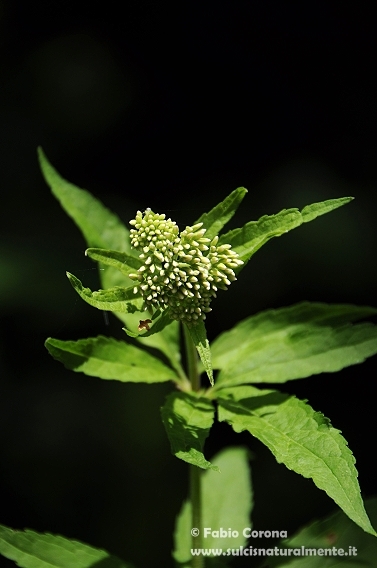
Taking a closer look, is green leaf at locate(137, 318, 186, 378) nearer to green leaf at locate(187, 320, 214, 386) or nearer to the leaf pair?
the leaf pair

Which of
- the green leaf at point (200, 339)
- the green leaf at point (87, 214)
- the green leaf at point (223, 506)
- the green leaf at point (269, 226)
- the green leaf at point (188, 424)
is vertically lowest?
the green leaf at point (223, 506)

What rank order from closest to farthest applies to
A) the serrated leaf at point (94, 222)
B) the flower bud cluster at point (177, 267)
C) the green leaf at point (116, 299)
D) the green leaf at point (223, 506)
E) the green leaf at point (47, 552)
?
the green leaf at point (116, 299), the flower bud cluster at point (177, 267), the green leaf at point (47, 552), the serrated leaf at point (94, 222), the green leaf at point (223, 506)

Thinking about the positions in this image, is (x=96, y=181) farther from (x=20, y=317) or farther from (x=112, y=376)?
(x=112, y=376)

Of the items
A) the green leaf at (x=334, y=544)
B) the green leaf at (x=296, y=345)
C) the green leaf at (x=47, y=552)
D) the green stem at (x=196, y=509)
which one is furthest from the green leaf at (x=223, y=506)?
the green leaf at (x=296, y=345)

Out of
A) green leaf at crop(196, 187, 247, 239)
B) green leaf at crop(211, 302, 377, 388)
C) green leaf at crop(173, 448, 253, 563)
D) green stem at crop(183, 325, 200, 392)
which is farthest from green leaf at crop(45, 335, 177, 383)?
green leaf at crop(173, 448, 253, 563)

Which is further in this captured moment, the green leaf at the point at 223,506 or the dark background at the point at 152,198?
the dark background at the point at 152,198

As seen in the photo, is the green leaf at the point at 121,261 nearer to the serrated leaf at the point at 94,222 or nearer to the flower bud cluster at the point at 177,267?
the flower bud cluster at the point at 177,267

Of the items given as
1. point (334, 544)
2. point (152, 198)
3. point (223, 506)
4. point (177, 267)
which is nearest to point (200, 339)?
point (177, 267)

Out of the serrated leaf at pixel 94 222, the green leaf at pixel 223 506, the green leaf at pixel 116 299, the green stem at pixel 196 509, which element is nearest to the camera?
the green leaf at pixel 116 299

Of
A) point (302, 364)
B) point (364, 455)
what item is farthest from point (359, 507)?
point (364, 455)
